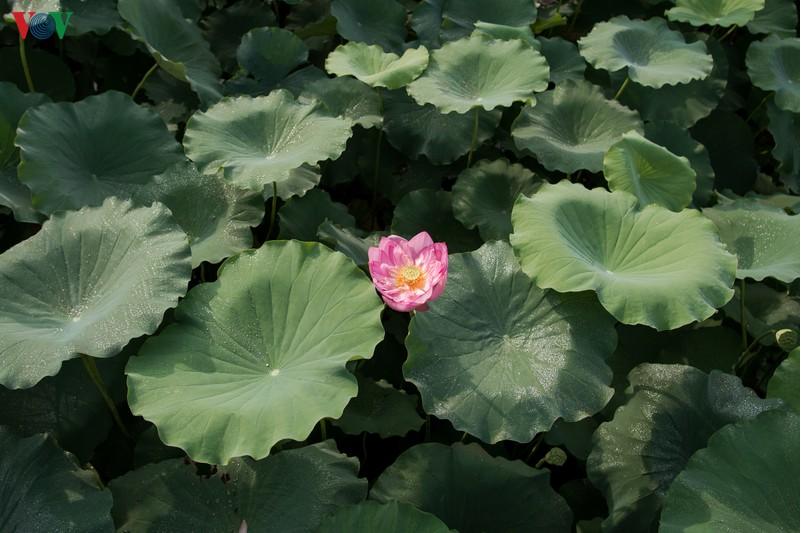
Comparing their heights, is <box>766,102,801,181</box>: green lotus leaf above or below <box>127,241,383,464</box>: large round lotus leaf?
below

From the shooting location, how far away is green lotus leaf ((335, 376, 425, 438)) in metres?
1.63

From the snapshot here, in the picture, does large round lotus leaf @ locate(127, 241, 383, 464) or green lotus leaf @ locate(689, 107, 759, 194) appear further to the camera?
green lotus leaf @ locate(689, 107, 759, 194)

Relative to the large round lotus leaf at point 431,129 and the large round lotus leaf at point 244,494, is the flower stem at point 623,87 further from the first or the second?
the large round lotus leaf at point 244,494

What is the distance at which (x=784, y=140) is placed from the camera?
105 inches

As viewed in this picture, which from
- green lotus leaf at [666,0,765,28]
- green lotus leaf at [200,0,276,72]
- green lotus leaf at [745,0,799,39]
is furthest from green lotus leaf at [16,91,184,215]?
green lotus leaf at [745,0,799,39]

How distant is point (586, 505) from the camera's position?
5.52 ft

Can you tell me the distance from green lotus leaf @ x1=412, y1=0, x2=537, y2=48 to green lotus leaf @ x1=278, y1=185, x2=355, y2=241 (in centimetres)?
88

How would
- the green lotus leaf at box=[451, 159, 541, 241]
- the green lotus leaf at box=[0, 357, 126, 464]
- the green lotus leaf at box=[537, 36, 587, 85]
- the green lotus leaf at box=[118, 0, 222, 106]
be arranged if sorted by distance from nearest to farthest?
the green lotus leaf at box=[0, 357, 126, 464] < the green lotus leaf at box=[451, 159, 541, 241] < the green lotus leaf at box=[118, 0, 222, 106] < the green lotus leaf at box=[537, 36, 587, 85]

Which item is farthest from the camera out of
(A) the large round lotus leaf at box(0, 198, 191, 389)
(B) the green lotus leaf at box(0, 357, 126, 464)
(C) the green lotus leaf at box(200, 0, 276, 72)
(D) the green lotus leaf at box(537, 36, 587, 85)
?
(C) the green lotus leaf at box(200, 0, 276, 72)

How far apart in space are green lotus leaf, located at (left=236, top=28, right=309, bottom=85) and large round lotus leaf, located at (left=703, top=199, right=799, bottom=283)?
142 cm

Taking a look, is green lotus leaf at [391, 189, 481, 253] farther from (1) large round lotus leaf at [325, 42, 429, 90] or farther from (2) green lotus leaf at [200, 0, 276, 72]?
(2) green lotus leaf at [200, 0, 276, 72]

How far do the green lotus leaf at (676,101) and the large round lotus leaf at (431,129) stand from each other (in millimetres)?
585

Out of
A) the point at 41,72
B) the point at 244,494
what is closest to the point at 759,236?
the point at 244,494

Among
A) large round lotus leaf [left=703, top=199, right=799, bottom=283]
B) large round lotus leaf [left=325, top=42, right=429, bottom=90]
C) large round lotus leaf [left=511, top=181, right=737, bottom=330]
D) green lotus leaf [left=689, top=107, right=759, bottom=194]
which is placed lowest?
green lotus leaf [left=689, top=107, right=759, bottom=194]
